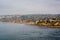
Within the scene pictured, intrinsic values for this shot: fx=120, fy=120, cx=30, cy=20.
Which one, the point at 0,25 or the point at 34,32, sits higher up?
the point at 0,25

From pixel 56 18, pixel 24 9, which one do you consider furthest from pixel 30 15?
pixel 56 18

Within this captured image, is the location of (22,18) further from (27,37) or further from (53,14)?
(53,14)

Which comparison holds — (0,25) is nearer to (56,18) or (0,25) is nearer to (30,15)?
(30,15)

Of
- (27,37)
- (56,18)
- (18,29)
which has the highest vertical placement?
(56,18)

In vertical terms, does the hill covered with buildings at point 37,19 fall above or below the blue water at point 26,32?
above

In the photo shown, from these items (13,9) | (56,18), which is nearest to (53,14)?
(56,18)

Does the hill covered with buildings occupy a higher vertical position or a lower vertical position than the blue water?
higher

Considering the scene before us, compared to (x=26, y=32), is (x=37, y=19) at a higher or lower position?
higher
